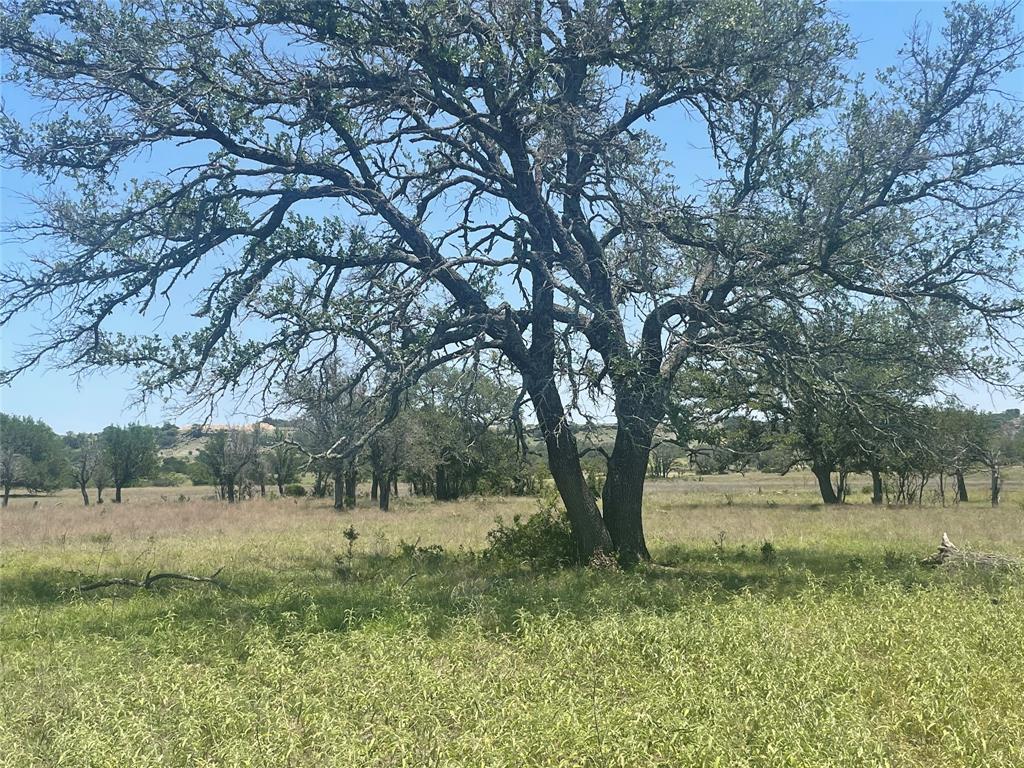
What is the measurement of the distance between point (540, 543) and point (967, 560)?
24.5 feet

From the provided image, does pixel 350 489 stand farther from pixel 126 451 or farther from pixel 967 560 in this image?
pixel 967 560

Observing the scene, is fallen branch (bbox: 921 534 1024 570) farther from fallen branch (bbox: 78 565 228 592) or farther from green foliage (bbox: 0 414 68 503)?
green foliage (bbox: 0 414 68 503)

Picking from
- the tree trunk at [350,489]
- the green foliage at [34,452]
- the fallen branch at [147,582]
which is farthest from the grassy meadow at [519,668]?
the green foliage at [34,452]

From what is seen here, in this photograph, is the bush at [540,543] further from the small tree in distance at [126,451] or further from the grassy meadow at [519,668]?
the small tree in distance at [126,451]

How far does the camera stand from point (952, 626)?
310 inches

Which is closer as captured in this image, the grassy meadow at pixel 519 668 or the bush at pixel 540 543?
the grassy meadow at pixel 519 668

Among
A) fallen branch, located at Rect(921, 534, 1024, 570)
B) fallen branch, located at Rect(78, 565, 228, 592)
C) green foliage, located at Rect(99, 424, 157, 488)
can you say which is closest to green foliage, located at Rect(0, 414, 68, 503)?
green foliage, located at Rect(99, 424, 157, 488)

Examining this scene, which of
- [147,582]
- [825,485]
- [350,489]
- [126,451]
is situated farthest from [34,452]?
[825,485]

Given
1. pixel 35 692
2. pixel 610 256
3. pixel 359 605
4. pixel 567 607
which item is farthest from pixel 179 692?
pixel 610 256

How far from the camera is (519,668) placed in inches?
262

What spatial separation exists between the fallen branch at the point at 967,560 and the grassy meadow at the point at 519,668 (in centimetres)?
65

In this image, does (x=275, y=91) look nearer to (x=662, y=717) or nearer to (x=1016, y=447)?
(x=662, y=717)

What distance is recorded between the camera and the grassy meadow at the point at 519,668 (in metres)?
4.97

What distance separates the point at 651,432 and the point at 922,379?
5.54m
